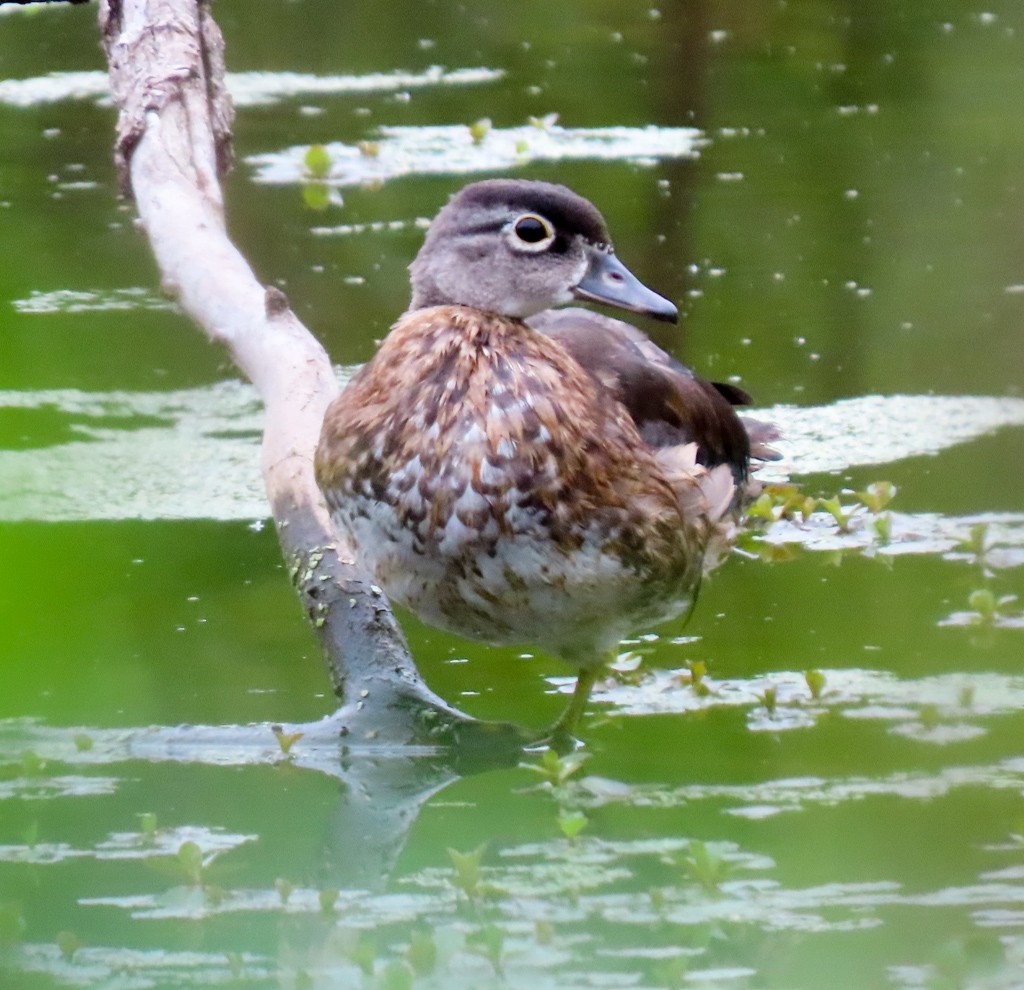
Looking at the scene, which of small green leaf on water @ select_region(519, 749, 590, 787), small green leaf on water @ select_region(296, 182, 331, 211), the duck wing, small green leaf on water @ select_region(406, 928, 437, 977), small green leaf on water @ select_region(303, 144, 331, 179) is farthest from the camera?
small green leaf on water @ select_region(303, 144, 331, 179)

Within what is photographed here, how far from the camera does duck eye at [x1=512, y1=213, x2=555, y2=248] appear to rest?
2883mm

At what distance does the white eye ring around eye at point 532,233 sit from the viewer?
2.88 meters

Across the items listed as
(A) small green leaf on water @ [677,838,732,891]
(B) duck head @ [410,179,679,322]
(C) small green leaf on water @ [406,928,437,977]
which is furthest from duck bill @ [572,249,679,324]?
(C) small green leaf on water @ [406,928,437,977]

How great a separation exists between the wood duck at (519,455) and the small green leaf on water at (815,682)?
0.87 ft

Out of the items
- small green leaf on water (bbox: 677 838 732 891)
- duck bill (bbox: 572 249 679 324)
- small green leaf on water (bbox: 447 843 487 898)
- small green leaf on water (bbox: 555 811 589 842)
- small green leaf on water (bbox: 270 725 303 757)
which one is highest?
duck bill (bbox: 572 249 679 324)

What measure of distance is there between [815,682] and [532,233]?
0.89m

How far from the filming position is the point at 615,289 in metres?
2.92

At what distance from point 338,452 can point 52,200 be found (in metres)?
3.23

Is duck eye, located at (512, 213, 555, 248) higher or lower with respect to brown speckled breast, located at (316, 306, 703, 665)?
higher

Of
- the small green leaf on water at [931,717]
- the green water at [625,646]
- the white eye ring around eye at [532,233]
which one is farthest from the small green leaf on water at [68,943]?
the white eye ring around eye at [532,233]

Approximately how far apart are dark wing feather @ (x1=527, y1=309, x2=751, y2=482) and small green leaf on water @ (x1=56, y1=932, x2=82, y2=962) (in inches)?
68.7

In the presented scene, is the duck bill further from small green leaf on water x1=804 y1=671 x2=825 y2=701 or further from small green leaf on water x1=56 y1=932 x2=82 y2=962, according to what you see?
small green leaf on water x1=56 y1=932 x2=82 y2=962

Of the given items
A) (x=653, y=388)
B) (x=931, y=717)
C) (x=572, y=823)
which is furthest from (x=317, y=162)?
(x=572, y=823)

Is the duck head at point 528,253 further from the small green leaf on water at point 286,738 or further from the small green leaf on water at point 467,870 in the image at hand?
the small green leaf on water at point 467,870
